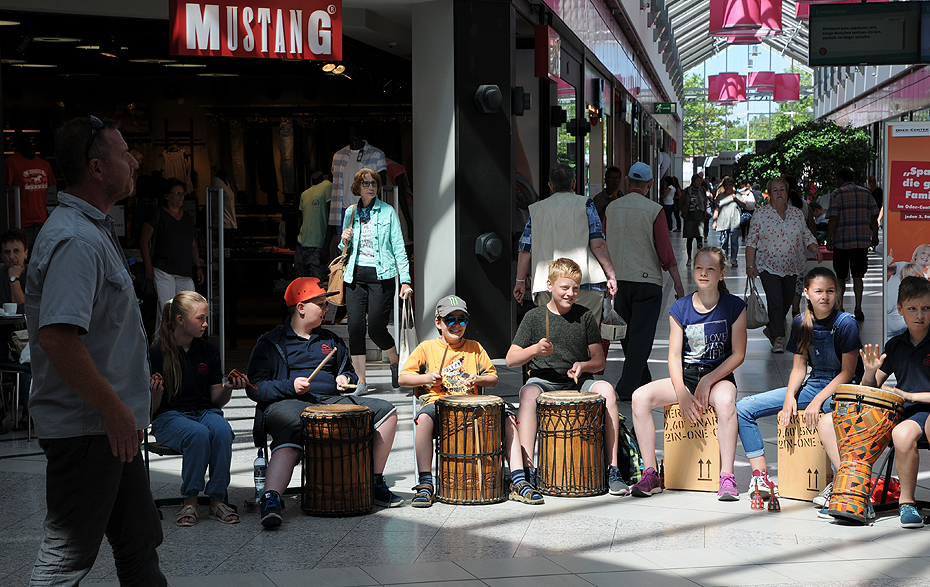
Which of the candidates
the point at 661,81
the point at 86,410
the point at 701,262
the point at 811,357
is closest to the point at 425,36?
the point at 701,262

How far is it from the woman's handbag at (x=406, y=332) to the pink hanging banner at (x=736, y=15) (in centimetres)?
1745

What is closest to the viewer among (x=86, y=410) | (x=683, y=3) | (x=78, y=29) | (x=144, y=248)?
(x=86, y=410)

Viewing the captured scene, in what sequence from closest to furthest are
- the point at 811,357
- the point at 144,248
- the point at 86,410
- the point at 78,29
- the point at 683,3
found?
the point at 86,410, the point at 811,357, the point at 144,248, the point at 78,29, the point at 683,3

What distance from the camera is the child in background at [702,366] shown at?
540 centimetres

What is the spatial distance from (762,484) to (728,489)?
7.1 inches

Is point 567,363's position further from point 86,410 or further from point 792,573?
point 86,410

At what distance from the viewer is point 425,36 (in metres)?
9.38

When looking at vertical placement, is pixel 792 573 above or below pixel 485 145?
below

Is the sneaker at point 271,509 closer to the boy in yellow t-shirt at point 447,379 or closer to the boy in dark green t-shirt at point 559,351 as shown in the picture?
the boy in yellow t-shirt at point 447,379

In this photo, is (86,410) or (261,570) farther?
(261,570)

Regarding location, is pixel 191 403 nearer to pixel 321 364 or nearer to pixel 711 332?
pixel 321 364

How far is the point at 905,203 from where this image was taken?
7.67 metres

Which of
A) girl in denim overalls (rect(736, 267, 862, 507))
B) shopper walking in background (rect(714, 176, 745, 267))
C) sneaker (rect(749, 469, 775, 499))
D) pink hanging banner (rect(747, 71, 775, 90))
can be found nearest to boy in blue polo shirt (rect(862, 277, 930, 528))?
girl in denim overalls (rect(736, 267, 862, 507))

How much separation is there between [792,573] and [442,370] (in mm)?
2113
